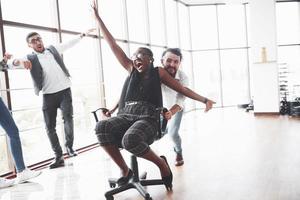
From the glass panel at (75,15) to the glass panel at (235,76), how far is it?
215 inches

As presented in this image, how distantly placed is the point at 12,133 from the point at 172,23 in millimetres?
6679

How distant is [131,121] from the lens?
2387 mm

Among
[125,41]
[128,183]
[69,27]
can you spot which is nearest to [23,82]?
[69,27]

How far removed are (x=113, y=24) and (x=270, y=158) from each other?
154 inches

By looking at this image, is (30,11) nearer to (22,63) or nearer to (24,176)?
(22,63)

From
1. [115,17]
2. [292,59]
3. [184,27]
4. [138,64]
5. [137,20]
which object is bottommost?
[138,64]

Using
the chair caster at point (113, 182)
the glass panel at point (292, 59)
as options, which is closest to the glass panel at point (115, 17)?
the chair caster at point (113, 182)

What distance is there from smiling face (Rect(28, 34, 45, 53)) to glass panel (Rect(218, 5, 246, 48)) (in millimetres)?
7063

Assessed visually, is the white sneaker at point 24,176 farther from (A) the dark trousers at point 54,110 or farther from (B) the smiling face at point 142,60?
(B) the smiling face at point 142,60

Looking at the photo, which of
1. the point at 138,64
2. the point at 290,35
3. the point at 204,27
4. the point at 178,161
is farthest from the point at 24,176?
the point at 290,35

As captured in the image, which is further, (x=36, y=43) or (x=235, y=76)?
(x=235, y=76)

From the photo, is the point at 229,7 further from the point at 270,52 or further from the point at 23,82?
the point at 23,82

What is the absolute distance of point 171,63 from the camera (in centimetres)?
284

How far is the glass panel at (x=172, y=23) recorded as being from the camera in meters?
8.63
